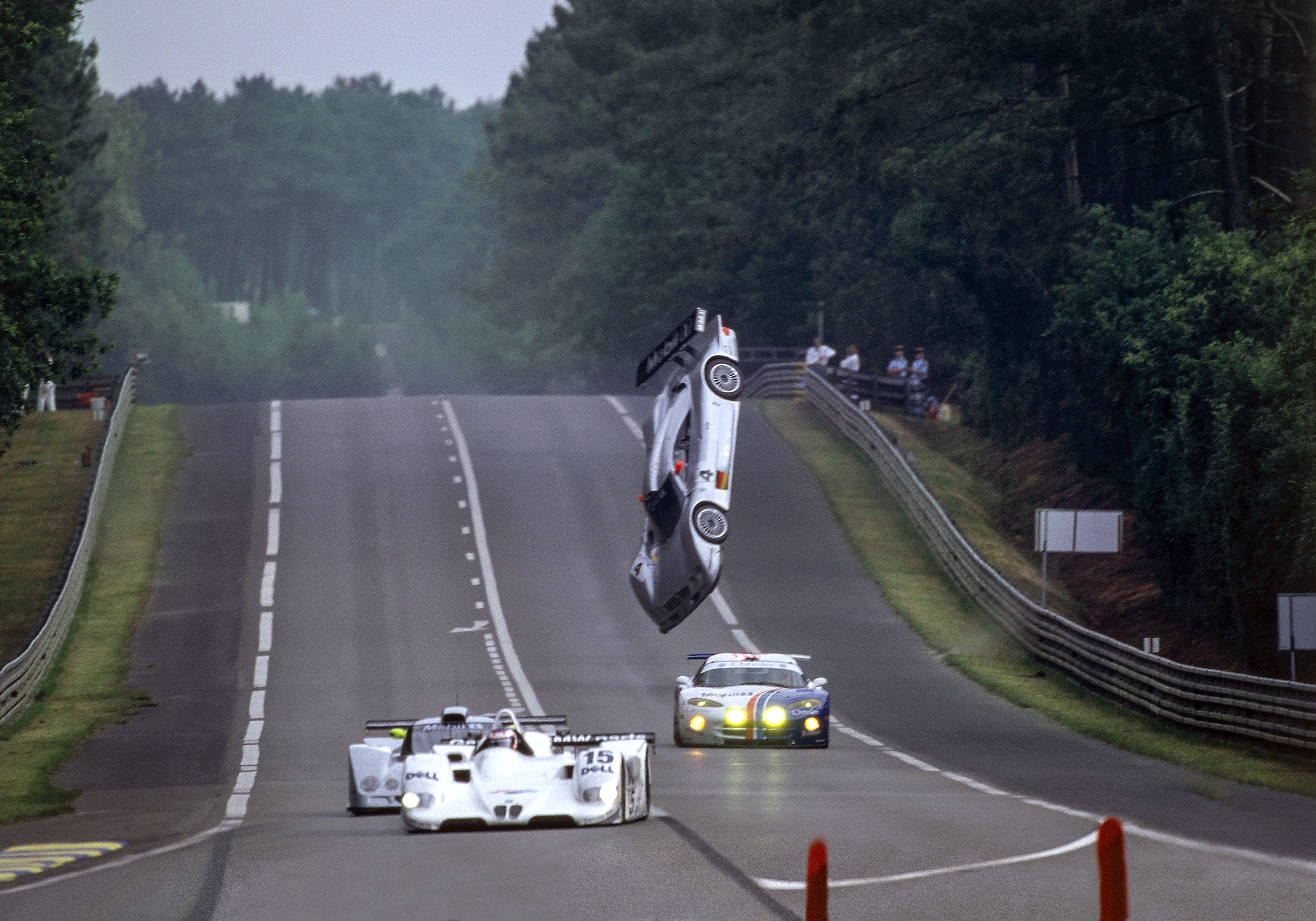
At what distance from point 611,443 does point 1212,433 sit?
899 inches

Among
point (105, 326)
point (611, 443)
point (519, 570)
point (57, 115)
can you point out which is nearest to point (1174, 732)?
point (519, 570)

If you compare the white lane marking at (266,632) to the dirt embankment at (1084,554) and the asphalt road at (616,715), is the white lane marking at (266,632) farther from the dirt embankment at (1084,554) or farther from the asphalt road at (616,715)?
the dirt embankment at (1084,554)

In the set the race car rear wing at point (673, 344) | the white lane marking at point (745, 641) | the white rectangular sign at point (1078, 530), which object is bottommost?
the white lane marking at point (745, 641)

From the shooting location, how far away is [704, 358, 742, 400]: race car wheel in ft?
94.9

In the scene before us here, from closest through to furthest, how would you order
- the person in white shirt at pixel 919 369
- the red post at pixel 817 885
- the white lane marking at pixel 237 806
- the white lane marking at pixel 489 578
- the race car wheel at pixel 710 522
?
the red post at pixel 817 885, the white lane marking at pixel 237 806, the race car wheel at pixel 710 522, the white lane marking at pixel 489 578, the person in white shirt at pixel 919 369

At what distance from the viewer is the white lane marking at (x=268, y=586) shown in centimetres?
3888

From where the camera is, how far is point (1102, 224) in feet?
156

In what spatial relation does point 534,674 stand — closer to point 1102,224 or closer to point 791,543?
point 791,543

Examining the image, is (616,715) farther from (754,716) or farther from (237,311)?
(237,311)

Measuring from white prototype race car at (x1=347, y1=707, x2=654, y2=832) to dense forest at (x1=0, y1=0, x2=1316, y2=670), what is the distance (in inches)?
724

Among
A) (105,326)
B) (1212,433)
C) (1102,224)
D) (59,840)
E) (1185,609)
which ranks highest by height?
(105,326)

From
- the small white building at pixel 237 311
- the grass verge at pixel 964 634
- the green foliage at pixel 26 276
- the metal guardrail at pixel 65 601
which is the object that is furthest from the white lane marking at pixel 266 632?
the small white building at pixel 237 311

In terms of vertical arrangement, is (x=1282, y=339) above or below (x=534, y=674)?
above

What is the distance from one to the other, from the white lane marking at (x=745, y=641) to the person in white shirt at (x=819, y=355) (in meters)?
27.3
